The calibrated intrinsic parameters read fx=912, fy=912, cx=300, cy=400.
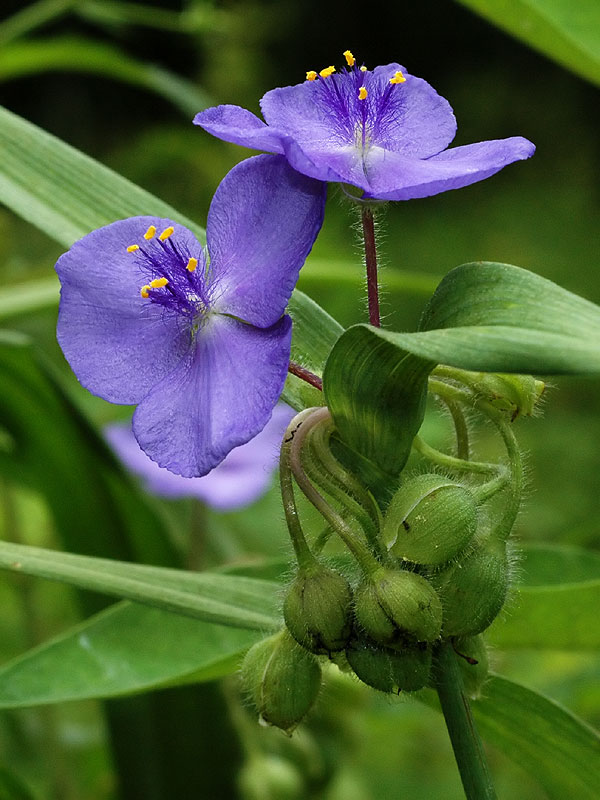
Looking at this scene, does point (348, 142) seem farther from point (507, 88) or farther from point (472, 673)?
point (507, 88)

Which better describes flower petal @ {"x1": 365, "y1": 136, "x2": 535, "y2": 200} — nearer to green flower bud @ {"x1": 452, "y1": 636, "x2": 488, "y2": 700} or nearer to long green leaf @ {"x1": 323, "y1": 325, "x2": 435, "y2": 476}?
long green leaf @ {"x1": 323, "y1": 325, "x2": 435, "y2": 476}

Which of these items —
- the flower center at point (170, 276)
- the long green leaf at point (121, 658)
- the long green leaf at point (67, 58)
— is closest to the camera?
the flower center at point (170, 276)

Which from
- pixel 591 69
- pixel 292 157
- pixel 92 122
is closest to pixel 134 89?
pixel 92 122

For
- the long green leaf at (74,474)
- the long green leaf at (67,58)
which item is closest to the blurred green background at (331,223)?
the long green leaf at (67,58)

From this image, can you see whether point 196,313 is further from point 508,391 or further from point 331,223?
point 331,223

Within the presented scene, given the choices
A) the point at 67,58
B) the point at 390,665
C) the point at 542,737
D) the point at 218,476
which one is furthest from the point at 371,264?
the point at 67,58

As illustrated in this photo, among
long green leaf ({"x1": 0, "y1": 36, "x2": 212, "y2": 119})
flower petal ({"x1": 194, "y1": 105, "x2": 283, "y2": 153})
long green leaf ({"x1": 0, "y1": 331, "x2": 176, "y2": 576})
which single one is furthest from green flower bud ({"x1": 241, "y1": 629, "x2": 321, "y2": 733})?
long green leaf ({"x1": 0, "y1": 36, "x2": 212, "y2": 119})

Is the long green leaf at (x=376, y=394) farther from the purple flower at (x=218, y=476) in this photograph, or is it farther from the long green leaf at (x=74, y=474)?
the purple flower at (x=218, y=476)
